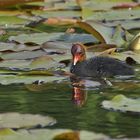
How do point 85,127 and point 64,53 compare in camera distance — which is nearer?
point 85,127

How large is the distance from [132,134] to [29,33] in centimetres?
465

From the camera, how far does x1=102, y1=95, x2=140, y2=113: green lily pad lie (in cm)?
480

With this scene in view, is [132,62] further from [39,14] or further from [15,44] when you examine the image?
[39,14]

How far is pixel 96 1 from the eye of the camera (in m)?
11.3

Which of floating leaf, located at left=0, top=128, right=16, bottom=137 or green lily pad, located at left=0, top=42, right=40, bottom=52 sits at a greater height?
floating leaf, located at left=0, top=128, right=16, bottom=137

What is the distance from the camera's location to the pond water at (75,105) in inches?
180

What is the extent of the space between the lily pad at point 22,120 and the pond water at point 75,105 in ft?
0.23

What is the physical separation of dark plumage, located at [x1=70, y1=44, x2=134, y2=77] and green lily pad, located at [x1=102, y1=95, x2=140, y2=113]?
1.43 meters

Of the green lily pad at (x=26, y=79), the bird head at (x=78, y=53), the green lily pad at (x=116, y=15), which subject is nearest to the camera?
the green lily pad at (x=26, y=79)

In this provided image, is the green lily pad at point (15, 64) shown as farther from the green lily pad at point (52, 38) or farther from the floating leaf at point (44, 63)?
the green lily pad at point (52, 38)

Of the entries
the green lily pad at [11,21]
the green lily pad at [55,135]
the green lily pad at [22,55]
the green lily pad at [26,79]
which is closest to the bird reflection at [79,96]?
the green lily pad at [26,79]

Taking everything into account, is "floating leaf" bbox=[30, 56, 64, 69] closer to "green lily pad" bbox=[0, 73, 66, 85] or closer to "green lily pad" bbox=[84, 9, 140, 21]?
"green lily pad" bbox=[0, 73, 66, 85]

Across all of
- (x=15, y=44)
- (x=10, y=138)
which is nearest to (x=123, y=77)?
(x=15, y=44)


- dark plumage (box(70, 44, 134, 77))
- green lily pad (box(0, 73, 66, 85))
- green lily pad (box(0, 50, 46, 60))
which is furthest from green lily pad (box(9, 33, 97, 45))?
green lily pad (box(0, 73, 66, 85))
